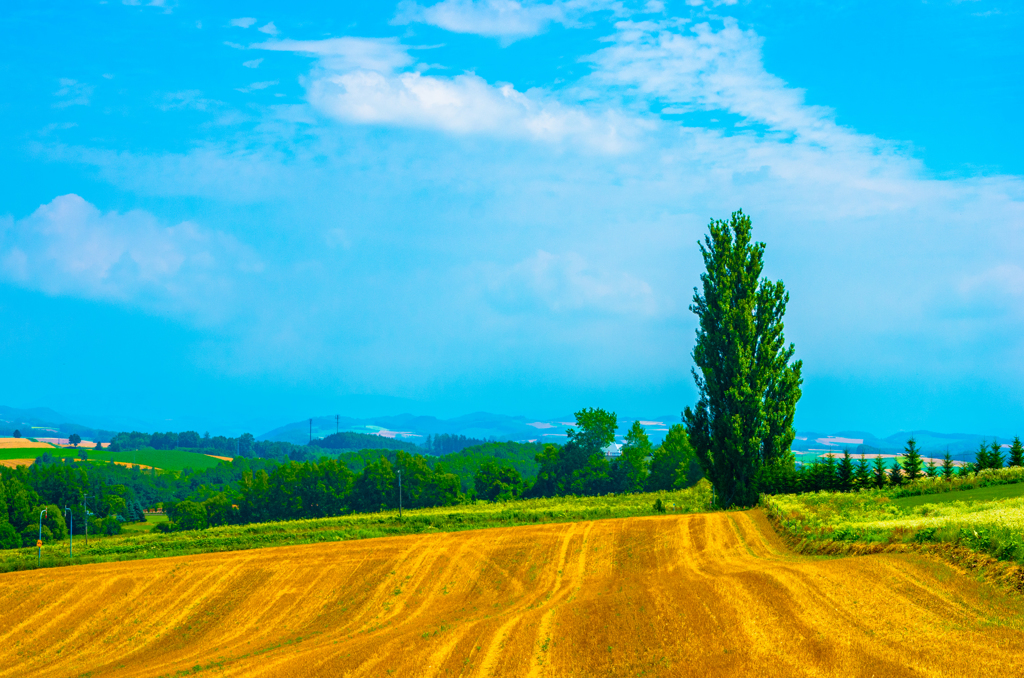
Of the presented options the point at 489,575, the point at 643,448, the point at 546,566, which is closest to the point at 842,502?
the point at 546,566

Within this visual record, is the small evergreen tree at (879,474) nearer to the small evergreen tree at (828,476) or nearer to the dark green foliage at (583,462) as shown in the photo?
the small evergreen tree at (828,476)

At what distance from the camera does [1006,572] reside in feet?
61.0

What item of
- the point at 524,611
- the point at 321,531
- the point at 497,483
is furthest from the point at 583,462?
the point at 524,611

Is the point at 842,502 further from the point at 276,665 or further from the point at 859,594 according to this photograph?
the point at 276,665

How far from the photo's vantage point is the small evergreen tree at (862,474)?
46.9 metres

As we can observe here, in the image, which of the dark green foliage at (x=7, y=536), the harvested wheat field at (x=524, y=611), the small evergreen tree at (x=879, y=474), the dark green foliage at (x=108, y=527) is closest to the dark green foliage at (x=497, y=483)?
the dark green foliage at (x=108, y=527)

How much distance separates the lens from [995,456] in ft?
156

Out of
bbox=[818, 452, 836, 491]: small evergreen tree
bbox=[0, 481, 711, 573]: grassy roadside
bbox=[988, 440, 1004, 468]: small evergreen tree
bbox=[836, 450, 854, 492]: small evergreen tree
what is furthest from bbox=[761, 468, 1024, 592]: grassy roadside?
bbox=[0, 481, 711, 573]: grassy roadside

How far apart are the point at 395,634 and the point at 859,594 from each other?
11751 mm

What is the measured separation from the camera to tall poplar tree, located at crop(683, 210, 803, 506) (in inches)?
1844

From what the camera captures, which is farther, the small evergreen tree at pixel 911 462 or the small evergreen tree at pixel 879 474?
the small evergreen tree at pixel 911 462

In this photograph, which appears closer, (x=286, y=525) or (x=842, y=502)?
(x=842, y=502)

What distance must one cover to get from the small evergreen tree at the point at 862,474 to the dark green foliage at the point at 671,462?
139 ft

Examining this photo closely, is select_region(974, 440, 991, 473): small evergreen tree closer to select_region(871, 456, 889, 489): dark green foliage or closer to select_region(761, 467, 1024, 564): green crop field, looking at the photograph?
select_region(761, 467, 1024, 564): green crop field
